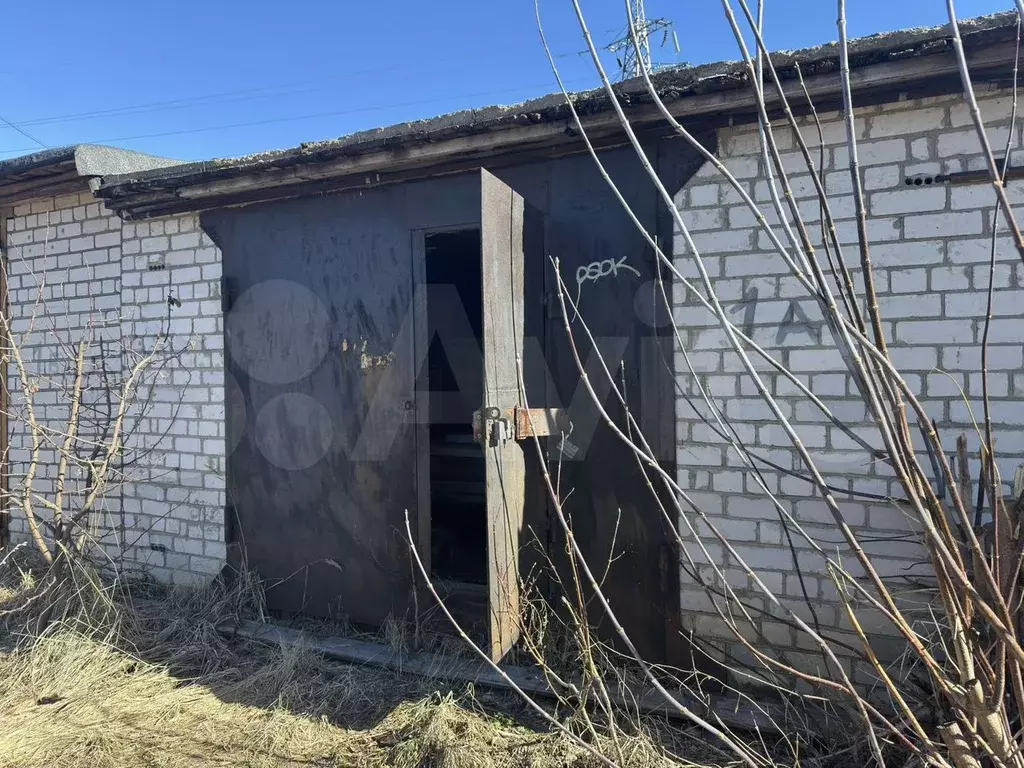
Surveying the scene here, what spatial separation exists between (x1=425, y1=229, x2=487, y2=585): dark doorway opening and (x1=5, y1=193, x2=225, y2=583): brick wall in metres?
1.37

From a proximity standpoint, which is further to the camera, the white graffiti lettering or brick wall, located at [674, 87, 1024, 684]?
the white graffiti lettering

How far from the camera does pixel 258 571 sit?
4.30 m

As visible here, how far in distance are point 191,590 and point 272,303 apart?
1882 millimetres

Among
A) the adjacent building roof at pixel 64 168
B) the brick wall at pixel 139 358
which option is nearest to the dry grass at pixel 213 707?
the brick wall at pixel 139 358

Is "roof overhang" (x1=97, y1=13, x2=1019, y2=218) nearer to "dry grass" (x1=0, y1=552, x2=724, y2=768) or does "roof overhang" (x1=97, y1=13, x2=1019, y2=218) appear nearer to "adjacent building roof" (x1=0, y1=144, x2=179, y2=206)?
"adjacent building roof" (x1=0, y1=144, x2=179, y2=206)

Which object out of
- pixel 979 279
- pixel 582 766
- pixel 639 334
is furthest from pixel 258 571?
pixel 979 279

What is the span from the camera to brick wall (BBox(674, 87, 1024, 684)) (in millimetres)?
2799

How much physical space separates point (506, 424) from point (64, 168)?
381 centimetres

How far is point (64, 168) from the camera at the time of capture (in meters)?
4.61

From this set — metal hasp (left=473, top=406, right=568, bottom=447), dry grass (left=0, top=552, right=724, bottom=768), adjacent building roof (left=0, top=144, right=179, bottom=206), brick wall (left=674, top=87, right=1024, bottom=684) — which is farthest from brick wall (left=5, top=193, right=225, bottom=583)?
brick wall (left=674, top=87, right=1024, bottom=684)

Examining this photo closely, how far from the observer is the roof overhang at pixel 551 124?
2682 mm

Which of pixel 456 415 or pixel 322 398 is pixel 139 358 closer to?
pixel 322 398

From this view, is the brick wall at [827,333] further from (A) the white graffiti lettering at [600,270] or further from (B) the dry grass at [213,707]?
(B) the dry grass at [213,707]

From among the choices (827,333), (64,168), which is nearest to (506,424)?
(827,333)
